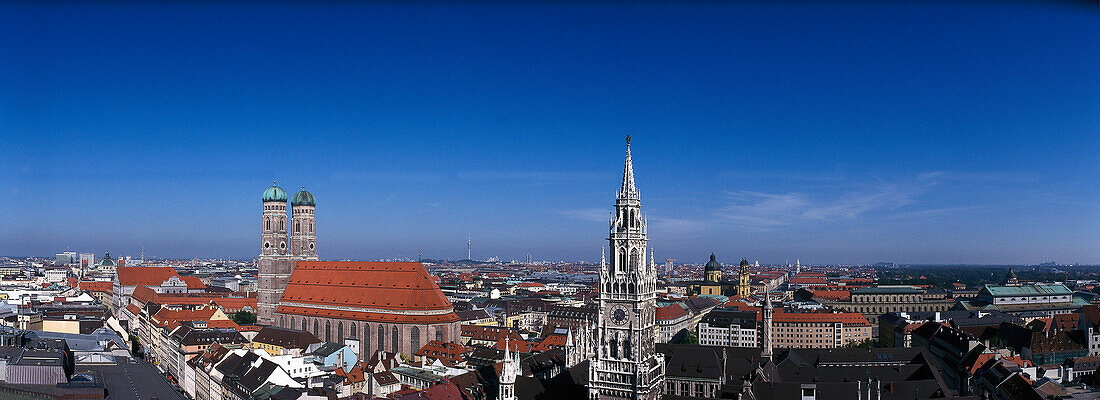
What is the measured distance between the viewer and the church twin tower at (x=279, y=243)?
37.6 meters

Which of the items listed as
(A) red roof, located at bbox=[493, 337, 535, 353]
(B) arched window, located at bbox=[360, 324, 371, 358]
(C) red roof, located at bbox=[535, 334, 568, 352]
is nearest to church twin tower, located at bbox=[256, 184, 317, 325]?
(B) arched window, located at bbox=[360, 324, 371, 358]

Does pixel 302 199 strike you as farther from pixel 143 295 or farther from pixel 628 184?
pixel 628 184

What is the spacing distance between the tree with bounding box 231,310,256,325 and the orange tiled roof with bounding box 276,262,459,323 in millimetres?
5350

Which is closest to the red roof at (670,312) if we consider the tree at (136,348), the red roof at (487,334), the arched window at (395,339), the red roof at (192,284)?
the red roof at (487,334)

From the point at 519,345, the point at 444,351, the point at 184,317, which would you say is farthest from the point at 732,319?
→ the point at 184,317

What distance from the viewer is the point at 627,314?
15.7m

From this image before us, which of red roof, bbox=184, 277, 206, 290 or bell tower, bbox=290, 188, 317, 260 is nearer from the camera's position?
bell tower, bbox=290, 188, 317, 260

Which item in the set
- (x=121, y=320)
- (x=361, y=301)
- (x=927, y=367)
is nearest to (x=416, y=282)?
(x=361, y=301)

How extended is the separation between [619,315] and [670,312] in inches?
1126

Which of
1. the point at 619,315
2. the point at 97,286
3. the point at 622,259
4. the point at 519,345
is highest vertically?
the point at 622,259

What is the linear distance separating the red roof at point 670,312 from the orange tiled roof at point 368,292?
13.2m

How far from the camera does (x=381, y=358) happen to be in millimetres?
30078

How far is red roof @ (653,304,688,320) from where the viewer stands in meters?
42.4

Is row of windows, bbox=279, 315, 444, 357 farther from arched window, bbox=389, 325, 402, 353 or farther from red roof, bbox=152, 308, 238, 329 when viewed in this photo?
red roof, bbox=152, 308, 238, 329
